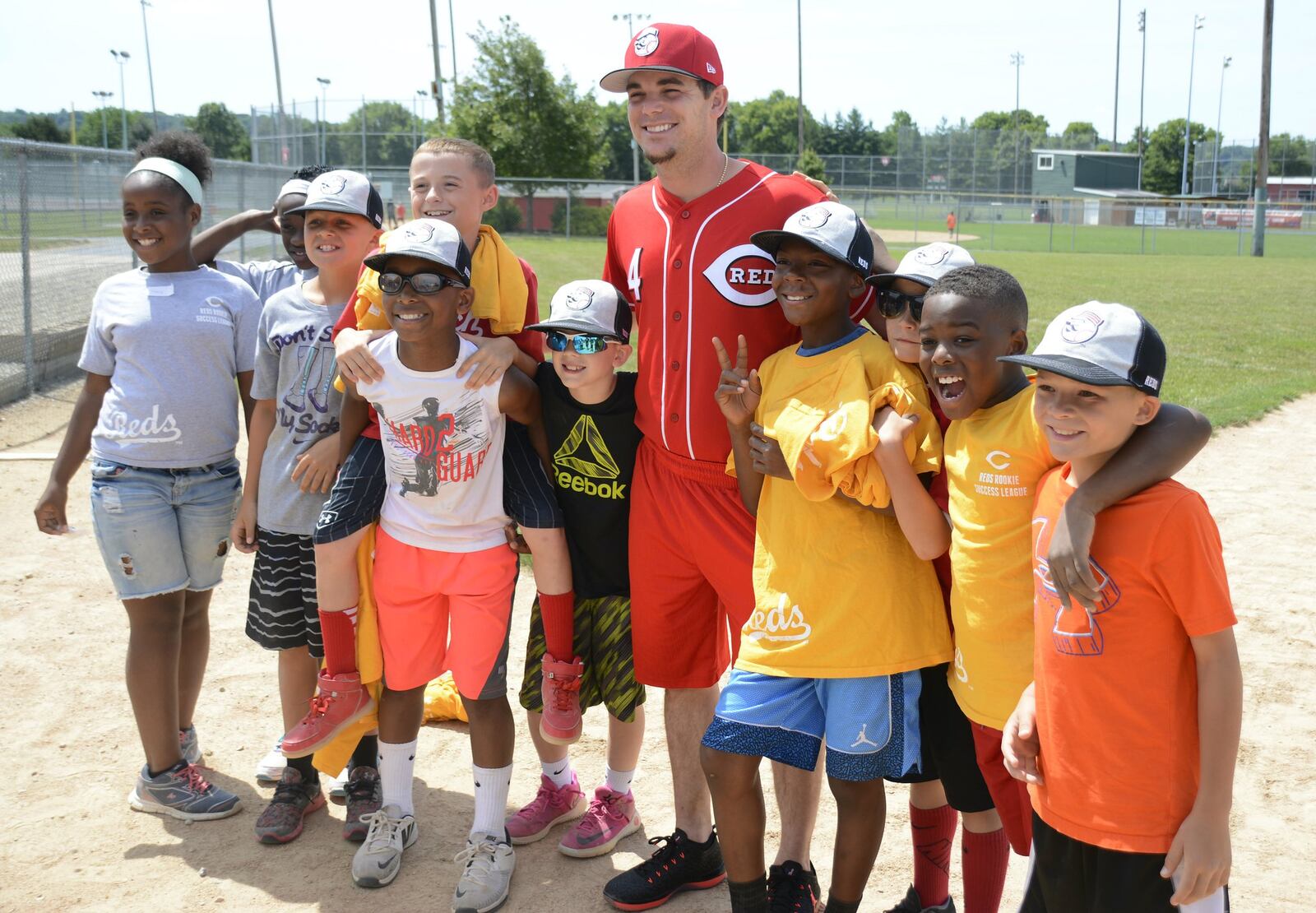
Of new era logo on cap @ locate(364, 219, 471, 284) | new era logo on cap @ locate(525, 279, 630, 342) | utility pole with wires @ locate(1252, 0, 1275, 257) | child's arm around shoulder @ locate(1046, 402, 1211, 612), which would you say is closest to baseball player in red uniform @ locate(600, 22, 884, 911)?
new era logo on cap @ locate(525, 279, 630, 342)

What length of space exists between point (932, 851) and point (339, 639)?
201 centimetres

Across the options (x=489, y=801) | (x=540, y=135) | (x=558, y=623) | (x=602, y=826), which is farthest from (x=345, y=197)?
(x=540, y=135)

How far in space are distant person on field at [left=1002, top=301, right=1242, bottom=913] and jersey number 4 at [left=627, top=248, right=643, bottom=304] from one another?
1.51 metres

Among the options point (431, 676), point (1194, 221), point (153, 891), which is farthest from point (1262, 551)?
point (1194, 221)

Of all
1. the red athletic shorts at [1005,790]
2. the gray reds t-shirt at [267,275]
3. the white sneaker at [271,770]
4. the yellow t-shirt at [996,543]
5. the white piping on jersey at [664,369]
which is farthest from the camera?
the gray reds t-shirt at [267,275]

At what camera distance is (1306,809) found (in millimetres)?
3867

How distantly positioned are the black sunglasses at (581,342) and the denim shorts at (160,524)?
4.85 ft

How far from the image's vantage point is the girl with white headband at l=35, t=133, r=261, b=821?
3.83m

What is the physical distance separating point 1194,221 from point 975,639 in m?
52.8

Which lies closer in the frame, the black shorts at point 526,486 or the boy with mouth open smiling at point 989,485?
the boy with mouth open smiling at point 989,485

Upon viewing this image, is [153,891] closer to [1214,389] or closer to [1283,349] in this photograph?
[1214,389]

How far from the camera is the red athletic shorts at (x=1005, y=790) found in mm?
2729

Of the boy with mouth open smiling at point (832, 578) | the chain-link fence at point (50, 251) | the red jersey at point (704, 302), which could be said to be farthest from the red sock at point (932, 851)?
the chain-link fence at point (50, 251)

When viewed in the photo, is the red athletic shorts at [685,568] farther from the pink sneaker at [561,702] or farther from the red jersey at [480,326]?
the red jersey at [480,326]
